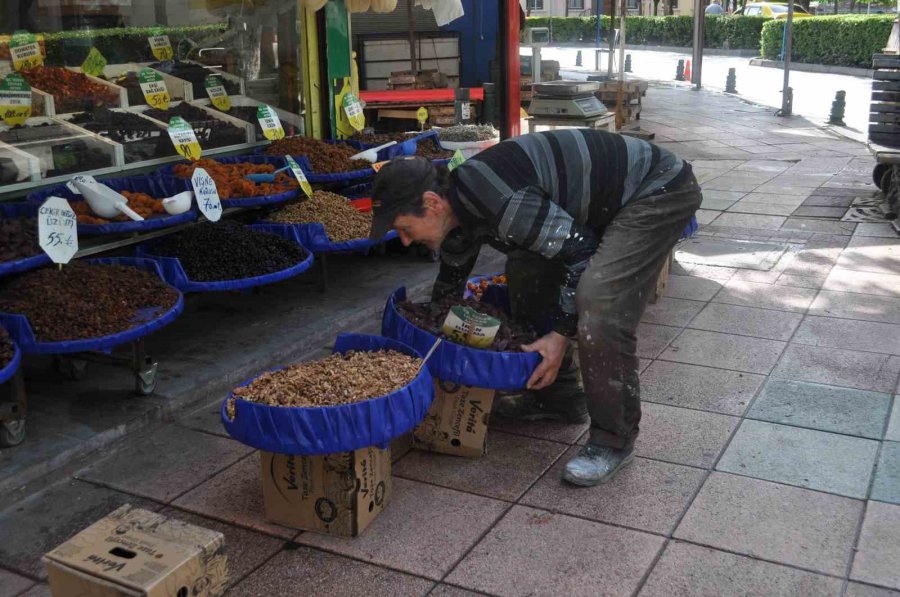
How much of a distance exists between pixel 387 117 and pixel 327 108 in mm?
3380

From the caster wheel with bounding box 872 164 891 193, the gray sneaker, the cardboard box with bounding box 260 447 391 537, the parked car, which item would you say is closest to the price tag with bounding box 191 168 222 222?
the cardboard box with bounding box 260 447 391 537

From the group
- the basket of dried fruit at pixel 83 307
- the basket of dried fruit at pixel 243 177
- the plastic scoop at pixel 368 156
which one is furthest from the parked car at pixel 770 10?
the basket of dried fruit at pixel 83 307

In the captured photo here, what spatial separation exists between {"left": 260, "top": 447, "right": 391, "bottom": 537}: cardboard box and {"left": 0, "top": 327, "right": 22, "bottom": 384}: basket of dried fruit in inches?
47.6

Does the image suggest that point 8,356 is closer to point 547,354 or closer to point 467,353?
point 467,353

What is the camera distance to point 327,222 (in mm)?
6254

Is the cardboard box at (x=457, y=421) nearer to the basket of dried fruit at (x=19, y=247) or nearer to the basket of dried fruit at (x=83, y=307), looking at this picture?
the basket of dried fruit at (x=83, y=307)

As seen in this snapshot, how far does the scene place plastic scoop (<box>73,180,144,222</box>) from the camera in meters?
5.09

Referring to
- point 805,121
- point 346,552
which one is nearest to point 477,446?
point 346,552

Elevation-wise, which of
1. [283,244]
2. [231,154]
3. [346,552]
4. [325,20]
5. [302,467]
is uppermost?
[325,20]

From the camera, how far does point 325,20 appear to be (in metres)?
7.54

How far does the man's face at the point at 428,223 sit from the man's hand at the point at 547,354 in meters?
0.63

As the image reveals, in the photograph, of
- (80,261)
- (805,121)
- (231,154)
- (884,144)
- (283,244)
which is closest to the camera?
(80,261)

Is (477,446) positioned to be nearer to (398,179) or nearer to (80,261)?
(398,179)

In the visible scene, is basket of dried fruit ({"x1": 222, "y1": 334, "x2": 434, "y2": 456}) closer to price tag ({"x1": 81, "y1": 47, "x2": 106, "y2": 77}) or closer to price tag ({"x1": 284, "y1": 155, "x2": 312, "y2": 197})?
price tag ({"x1": 284, "y1": 155, "x2": 312, "y2": 197})
